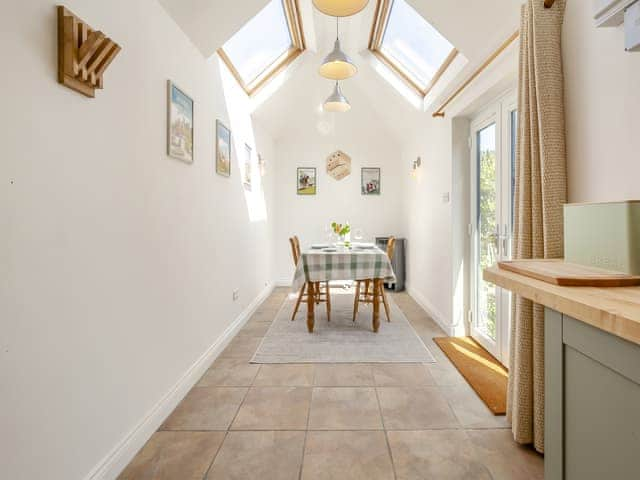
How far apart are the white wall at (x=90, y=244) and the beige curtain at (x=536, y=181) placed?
6.19 ft

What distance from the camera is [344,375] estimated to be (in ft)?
8.58

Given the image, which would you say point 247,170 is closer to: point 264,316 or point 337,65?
point 337,65

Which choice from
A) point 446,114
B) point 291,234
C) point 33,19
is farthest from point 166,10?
point 291,234

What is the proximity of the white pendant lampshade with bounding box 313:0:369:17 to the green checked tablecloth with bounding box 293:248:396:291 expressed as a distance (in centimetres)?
202

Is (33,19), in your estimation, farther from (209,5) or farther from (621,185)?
(621,185)

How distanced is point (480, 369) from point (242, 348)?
6.29 feet

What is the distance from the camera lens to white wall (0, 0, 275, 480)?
112 centimetres

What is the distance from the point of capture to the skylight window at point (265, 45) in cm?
347

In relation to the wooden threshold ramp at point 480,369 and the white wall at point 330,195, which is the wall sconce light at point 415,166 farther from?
the wooden threshold ramp at point 480,369

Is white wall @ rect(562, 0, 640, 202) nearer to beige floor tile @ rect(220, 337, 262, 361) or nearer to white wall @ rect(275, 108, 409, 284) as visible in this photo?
beige floor tile @ rect(220, 337, 262, 361)

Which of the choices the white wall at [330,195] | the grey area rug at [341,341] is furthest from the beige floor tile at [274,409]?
the white wall at [330,195]

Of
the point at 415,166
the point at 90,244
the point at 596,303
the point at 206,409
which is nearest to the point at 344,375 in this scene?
the point at 206,409

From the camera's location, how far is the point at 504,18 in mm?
2164

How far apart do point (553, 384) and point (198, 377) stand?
220cm
